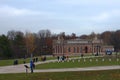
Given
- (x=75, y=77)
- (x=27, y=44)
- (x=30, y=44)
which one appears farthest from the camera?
(x=30, y=44)

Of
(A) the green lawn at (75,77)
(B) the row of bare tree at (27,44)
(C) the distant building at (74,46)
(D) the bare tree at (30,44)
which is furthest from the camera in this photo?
(C) the distant building at (74,46)

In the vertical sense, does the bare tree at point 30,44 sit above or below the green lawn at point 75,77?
above

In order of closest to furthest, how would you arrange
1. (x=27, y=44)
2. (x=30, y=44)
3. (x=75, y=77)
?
(x=75, y=77), (x=27, y=44), (x=30, y=44)

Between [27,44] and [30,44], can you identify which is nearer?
[27,44]

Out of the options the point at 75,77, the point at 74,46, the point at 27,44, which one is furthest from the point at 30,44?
the point at 75,77

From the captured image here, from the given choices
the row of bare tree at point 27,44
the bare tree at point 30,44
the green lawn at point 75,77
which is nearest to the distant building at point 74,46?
the bare tree at point 30,44

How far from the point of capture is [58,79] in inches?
952

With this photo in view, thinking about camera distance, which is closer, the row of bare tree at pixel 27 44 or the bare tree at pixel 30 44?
the row of bare tree at pixel 27 44

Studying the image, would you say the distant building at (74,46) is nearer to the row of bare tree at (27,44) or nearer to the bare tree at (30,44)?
the bare tree at (30,44)

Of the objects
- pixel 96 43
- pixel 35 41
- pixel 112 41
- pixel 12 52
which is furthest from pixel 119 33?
pixel 12 52

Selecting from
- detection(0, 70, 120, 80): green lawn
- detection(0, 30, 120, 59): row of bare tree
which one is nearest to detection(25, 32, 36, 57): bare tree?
detection(0, 30, 120, 59): row of bare tree

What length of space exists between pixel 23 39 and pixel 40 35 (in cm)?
3113

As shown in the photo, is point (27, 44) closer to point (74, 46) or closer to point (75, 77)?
point (74, 46)

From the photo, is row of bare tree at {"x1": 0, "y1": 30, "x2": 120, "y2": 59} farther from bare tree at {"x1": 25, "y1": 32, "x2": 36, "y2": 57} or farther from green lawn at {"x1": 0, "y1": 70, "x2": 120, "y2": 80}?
green lawn at {"x1": 0, "y1": 70, "x2": 120, "y2": 80}
